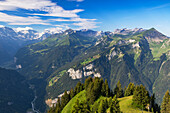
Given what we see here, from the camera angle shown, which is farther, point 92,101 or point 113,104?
point 92,101

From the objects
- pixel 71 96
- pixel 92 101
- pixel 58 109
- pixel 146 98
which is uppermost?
pixel 146 98

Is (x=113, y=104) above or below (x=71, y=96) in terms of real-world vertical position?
above

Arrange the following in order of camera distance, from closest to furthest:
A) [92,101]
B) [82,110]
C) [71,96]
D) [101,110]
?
[82,110] < [101,110] < [92,101] < [71,96]

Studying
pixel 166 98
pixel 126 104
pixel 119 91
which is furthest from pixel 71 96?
pixel 166 98

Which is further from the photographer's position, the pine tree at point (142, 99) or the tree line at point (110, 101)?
the pine tree at point (142, 99)

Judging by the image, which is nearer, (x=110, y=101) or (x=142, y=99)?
(x=110, y=101)

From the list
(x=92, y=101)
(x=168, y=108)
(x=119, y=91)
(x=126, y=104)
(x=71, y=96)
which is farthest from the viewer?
(x=71, y=96)

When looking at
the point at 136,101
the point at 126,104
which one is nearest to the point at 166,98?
the point at 136,101

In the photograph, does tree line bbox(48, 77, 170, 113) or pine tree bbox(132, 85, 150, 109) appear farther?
pine tree bbox(132, 85, 150, 109)

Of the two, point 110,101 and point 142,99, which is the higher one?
point 142,99

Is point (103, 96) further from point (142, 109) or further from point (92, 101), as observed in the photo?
point (142, 109)
